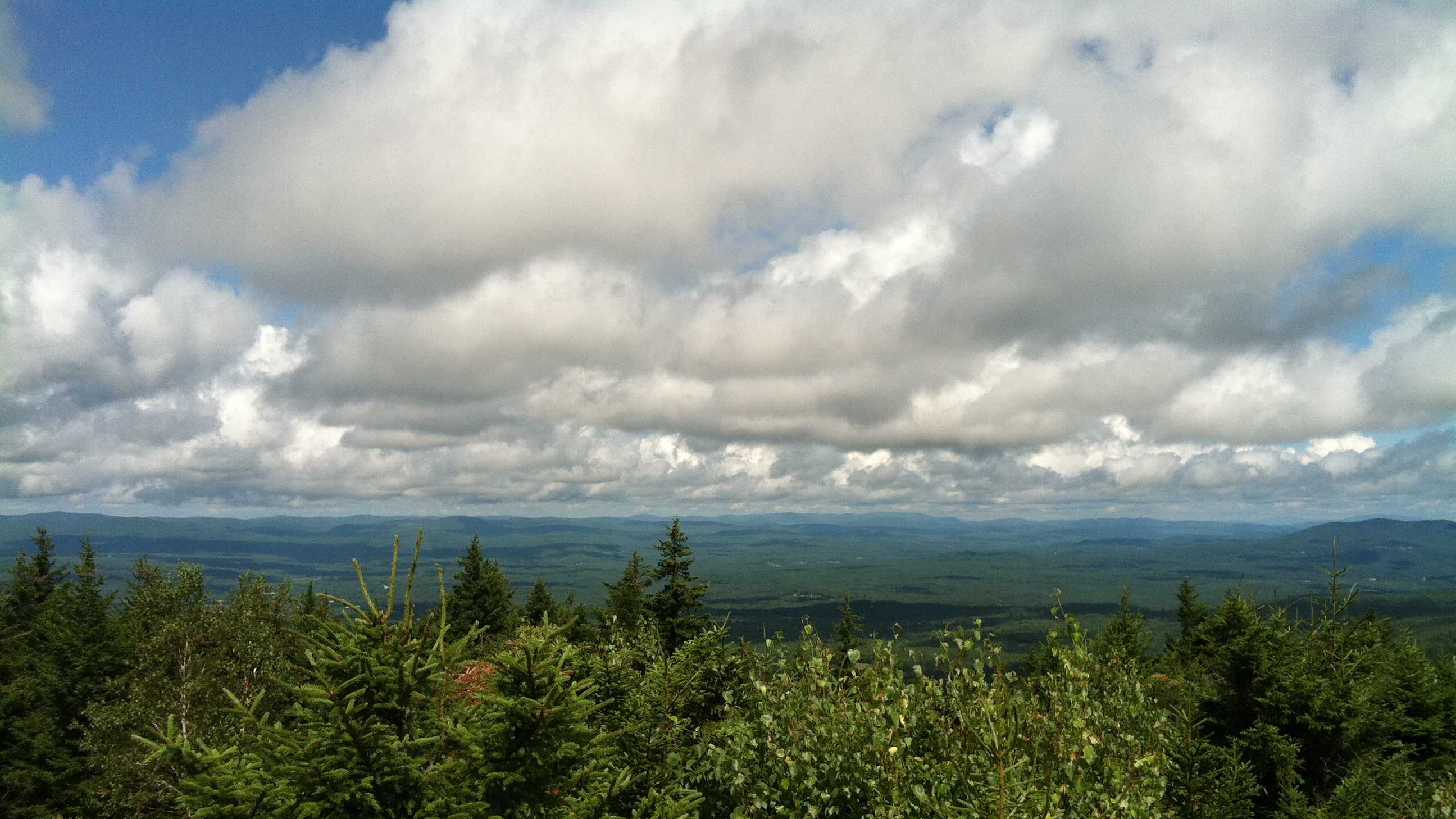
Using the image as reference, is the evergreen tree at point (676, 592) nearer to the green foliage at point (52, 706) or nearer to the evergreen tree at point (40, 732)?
the green foliage at point (52, 706)

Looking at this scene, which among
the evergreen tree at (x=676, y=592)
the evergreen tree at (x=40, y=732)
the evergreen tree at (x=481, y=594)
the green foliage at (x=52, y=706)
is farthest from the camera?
the evergreen tree at (x=481, y=594)

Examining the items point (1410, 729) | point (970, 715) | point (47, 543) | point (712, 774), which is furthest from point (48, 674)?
→ point (1410, 729)

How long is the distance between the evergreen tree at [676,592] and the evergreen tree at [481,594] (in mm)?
29712

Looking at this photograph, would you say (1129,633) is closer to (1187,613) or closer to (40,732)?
(1187,613)

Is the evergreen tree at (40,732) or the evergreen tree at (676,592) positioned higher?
the evergreen tree at (676,592)

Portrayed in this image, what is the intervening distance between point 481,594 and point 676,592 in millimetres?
Result: 38425

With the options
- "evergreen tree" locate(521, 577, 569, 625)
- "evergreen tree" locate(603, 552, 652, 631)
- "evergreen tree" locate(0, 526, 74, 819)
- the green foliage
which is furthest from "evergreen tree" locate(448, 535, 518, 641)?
"evergreen tree" locate(0, 526, 74, 819)

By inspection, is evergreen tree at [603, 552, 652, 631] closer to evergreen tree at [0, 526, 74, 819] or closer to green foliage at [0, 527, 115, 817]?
green foliage at [0, 527, 115, 817]

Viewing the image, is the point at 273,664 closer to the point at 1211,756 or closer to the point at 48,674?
the point at 48,674

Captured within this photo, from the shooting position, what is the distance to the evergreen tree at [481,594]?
74.4m

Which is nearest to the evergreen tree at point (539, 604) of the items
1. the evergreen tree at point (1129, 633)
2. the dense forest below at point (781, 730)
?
the evergreen tree at point (1129, 633)

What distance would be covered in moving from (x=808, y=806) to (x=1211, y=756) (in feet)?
54.7

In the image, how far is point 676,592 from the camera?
1871 inches

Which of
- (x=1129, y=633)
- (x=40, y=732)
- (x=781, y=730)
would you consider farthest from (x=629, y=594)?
(x=781, y=730)
